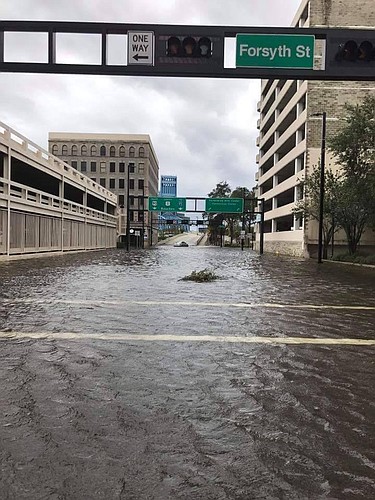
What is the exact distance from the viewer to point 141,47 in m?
11.9

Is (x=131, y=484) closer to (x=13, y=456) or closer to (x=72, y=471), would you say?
(x=72, y=471)

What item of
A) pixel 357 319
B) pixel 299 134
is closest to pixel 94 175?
pixel 299 134

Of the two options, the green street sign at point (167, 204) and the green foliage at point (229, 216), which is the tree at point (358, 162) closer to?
the green street sign at point (167, 204)

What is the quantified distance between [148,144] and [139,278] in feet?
284

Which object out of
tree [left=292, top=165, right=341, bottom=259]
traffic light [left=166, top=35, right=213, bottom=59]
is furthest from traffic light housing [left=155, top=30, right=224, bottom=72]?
tree [left=292, top=165, right=341, bottom=259]

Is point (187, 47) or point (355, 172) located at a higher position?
point (187, 47)

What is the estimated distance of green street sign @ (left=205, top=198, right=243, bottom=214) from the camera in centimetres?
5212

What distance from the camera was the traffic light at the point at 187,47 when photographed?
468 inches

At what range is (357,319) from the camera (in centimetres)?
812

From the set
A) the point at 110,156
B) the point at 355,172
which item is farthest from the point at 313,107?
the point at 110,156

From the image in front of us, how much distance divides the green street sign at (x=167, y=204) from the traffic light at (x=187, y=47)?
1628 inches

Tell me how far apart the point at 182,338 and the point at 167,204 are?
47.7 m

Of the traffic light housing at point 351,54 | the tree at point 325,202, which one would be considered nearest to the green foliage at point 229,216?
the tree at point 325,202

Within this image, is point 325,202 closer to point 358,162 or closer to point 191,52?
point 358,162
